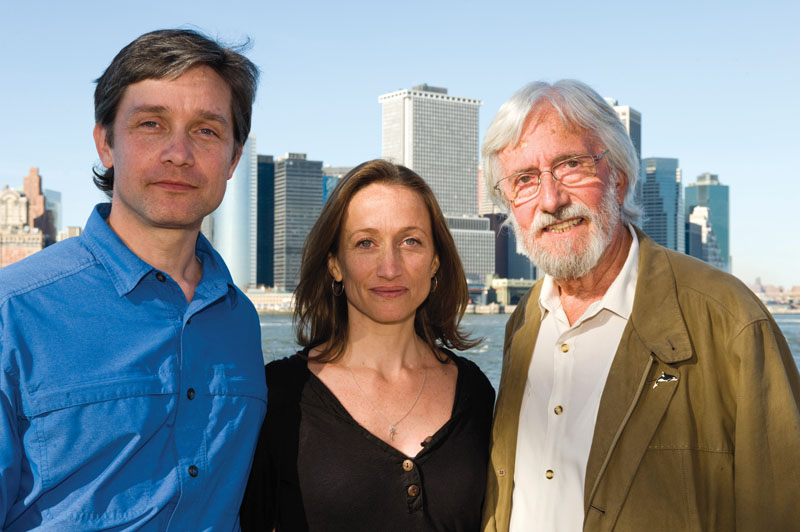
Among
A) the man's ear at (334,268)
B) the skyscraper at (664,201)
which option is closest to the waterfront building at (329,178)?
the skyscraper at (664,201)

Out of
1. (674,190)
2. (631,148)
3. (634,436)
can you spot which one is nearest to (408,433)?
(634,436)

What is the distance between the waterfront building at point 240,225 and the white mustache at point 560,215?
147 meters

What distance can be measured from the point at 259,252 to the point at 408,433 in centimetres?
15179

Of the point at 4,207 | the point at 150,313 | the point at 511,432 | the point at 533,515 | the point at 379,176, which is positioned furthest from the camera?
the point at 4,207

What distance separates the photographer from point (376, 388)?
3.42 meters

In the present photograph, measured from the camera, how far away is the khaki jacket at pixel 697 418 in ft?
8.03

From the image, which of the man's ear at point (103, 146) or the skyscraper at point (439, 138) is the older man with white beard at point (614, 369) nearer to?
the man's ear at point (103, 146)

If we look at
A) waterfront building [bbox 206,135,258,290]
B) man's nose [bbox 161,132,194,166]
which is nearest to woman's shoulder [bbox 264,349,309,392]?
man's nose [bbox 161,132,194,166]

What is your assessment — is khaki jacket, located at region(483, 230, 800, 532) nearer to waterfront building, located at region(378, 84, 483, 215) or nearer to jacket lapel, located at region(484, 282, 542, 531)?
jacket lapel, located at region(484, 282, 542, 531)

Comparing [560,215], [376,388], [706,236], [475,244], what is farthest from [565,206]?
[706,236]

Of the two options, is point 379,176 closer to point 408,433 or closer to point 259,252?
point 408,433

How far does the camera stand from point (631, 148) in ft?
10.8

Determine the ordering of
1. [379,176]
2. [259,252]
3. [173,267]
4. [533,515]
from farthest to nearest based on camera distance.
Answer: [259,252] < [379,176] < [533,515] < [173,267]

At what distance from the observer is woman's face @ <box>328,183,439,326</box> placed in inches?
135
